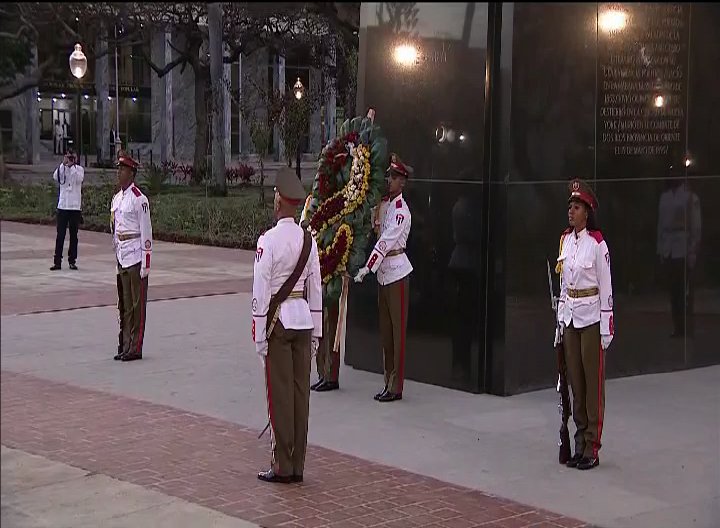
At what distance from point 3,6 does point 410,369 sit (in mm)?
8065

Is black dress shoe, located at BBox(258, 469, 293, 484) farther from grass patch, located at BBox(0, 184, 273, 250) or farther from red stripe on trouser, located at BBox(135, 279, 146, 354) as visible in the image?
grass patch, located at BBox(0, 184, 273, 250)

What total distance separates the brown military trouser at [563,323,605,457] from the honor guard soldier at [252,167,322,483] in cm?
187

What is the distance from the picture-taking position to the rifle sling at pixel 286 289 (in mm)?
7668

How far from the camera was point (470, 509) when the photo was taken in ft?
24.0

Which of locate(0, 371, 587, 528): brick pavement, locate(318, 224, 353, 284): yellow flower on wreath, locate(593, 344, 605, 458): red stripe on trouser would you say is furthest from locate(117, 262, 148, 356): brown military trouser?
locate(593, 344, 605, 458): red stripe on trouser

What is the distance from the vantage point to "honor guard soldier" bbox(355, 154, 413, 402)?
33.9 ft

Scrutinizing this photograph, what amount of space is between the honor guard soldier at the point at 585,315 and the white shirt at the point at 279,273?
1.92 metres

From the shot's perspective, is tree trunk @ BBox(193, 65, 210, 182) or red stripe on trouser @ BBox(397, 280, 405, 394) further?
tree trunk @ BBox(193, 65, 210, 182)

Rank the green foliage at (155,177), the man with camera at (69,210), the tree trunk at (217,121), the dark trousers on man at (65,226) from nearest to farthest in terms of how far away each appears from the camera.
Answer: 1. the man with camera at (69,210)
2. the dark trousers on man at (65,226)
3. the tree trunk at (217,121)
4. the green foliage at (155,177)

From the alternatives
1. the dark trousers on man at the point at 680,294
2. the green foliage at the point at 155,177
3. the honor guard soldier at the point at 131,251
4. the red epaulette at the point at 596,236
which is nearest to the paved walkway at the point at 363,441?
the honor guard soldier at the point at 131,251

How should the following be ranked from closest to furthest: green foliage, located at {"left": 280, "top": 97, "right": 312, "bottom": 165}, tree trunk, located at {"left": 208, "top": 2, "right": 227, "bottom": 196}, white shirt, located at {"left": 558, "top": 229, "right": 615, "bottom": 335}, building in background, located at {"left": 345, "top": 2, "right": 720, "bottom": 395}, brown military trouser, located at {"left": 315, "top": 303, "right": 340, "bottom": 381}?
white shirt, located at {"left": 558, "top": 229, "right": 615, "bottom": 335} < building in background, located at {"left": 345, "top": 2, "right": 720, "bottom": 395} < brown military trouser, located at {"left": 315, "top": 303, "right": 340, "bottom": 381} < tree trunk, located at {"left": 208, "top": 2, "right": 227, "bottom": 196} < green foliage, located at {"left": 280, "top": 97, "right": 312, "bottom": 165}

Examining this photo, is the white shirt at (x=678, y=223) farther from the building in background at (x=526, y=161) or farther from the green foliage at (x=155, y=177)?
the green foliage at (x=155, y=177)

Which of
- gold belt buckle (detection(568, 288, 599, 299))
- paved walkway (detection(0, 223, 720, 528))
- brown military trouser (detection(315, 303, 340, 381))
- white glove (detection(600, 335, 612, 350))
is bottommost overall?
paved walkway (detection(0, 223, 720, 528))

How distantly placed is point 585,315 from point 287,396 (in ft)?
7.22
